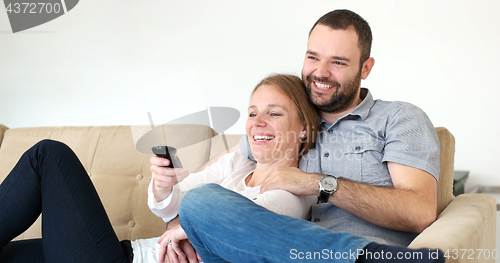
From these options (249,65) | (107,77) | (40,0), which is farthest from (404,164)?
(40,0)

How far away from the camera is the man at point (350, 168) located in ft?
3.36

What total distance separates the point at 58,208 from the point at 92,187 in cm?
13

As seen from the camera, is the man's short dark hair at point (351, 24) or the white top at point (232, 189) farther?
the man's short dark hair at point (351, 24)

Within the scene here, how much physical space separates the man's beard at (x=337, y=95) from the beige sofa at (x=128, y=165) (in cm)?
36

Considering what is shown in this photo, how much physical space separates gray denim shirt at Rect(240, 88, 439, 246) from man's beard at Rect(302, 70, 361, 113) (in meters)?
0.05

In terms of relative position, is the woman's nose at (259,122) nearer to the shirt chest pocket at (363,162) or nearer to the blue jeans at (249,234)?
the shirt chest pocket at (363,162)

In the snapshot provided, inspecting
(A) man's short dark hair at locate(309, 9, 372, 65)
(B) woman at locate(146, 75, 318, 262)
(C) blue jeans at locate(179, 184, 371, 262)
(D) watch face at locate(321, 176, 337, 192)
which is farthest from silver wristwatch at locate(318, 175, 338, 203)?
(A) man's short dark hair at locate(309, 9, 372, 65)

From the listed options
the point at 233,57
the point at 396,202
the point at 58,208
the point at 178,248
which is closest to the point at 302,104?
the point at 396,202

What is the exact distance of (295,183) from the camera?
4.17ft

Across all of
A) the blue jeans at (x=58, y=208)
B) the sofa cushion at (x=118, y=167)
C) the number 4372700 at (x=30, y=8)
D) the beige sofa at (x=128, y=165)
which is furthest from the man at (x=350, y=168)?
the number 4372700 at (x=30, y=8)

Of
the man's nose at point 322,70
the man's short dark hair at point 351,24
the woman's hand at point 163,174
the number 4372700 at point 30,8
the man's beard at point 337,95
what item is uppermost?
the number 4372700 at point 30,8

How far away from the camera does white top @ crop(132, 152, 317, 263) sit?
1.21 m

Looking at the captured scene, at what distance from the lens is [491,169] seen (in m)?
2.41

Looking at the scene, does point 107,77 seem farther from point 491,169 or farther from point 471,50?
point 491,169
